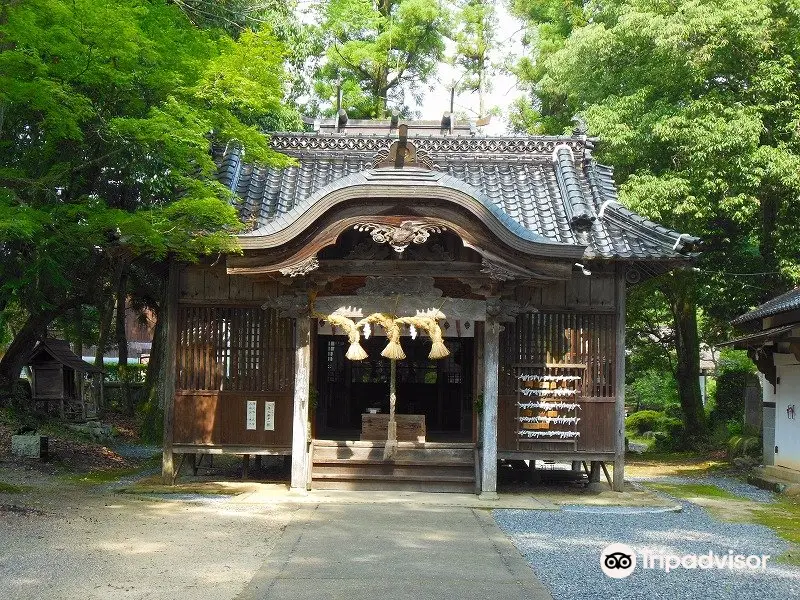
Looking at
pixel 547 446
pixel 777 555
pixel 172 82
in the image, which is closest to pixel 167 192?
pixel 172 82

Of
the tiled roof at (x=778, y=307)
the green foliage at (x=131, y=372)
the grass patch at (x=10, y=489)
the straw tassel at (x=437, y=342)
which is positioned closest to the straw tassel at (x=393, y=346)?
the straw tassel at (x=437, y=342)

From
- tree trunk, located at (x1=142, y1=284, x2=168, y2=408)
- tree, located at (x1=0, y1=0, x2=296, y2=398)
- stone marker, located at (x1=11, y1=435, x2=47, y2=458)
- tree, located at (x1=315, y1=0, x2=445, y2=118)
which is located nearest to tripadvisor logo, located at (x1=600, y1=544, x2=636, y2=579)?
tree, located at (x1=0, y1=0, x2=296, y2=398)

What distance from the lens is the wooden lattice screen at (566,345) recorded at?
13.6m

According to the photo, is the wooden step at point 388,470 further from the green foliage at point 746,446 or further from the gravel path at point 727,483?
the green foliage at point 746,446

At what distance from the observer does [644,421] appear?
3447 cm

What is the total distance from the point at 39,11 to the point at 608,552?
8.97 meters

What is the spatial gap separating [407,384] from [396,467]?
4.79m

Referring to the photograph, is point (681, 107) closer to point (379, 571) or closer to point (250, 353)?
point (250, 353)

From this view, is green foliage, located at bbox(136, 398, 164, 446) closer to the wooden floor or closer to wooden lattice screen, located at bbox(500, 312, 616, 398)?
the wooden floor

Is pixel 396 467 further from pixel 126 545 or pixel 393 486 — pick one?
pixel 126 545

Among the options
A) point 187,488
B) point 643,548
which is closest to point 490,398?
point 643,548

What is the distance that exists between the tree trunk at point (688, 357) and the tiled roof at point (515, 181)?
792cm

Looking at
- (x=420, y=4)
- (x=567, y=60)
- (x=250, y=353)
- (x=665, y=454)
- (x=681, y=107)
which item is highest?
(x=420, y=4)

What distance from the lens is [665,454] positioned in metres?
24.8
